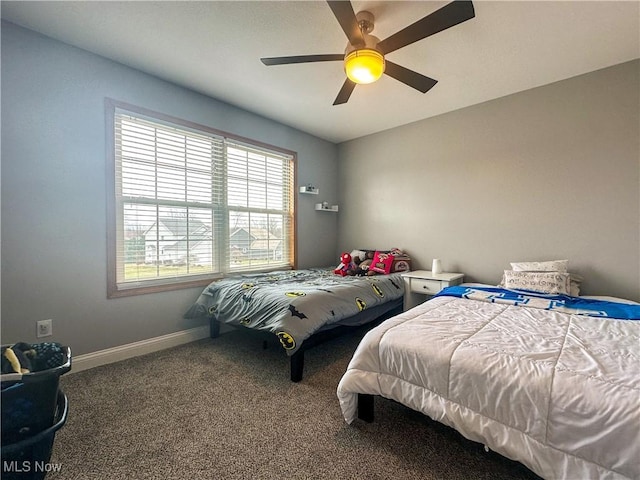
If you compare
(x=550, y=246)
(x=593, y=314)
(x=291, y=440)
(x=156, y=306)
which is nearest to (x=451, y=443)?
(x=291, y=440)

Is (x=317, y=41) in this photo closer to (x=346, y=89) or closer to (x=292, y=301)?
(x=346, y=89)

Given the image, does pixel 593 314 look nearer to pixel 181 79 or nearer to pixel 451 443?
pixel 451 443

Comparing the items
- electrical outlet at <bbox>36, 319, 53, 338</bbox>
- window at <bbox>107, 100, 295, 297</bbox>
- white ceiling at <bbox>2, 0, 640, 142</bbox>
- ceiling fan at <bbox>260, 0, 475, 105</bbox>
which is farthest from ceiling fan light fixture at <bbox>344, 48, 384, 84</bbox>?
electrical outlet at <bbox>36, 319, 53, 338</bbox>

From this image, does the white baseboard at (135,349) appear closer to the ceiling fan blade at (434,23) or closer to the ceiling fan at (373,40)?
the ceiling fan at (373,40)

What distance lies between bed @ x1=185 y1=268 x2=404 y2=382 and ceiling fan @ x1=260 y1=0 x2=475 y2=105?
67.8 inches

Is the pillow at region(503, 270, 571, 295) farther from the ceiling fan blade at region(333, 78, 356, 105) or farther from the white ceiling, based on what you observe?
Result: the ceiling fan blade at region(333, 78, 356, 105)

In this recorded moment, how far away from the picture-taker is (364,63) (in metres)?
1.82

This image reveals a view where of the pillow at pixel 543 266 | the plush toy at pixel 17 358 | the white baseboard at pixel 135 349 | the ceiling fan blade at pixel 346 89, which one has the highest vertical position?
the ceiling fan blade at pixel 346 89

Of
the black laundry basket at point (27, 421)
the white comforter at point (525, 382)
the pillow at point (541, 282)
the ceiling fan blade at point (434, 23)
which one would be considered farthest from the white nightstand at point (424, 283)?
the black laundry basket at point (27, 421)

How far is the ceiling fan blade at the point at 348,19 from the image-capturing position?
147cm

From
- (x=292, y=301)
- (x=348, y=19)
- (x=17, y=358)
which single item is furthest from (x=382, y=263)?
(x=17, y=358)

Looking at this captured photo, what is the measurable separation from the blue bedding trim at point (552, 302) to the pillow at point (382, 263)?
0.96 metres

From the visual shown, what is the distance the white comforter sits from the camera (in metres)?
0.98

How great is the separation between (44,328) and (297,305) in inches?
76.4
